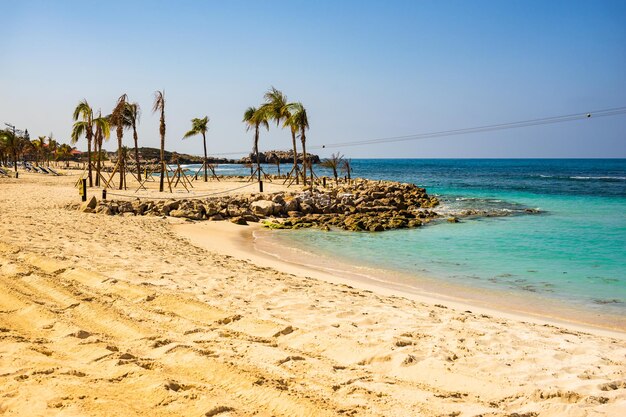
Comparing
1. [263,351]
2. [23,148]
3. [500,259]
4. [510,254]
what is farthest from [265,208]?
[23,148]

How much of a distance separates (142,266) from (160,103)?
73.5ft

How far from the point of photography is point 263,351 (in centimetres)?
497

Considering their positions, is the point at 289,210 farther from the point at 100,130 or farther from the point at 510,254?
the point at 100,130

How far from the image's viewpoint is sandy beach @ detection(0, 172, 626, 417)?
3.84 m

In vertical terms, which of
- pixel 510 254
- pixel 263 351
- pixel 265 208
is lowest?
pixel 510 254

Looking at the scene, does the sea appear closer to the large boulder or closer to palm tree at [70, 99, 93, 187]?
the large boulder

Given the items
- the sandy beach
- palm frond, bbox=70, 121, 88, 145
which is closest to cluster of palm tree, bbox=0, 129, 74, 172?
palm frond, bbox=70, 121, 88, 145

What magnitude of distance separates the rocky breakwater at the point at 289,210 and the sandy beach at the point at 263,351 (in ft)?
35.0

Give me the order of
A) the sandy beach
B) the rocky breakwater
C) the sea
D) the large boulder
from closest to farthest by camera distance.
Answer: the sandy beach < the sea < the rocky breakwater < the large boulder

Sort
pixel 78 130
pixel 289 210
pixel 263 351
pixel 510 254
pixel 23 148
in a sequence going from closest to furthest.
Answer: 1. pixel 263 351
2. pixel 510 254
3. pixel 289 210
4. pixel 78 130
5. pixel 23 148

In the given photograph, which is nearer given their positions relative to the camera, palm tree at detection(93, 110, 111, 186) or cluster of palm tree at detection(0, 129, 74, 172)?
palm tree at detection(93, 110, 111, 186)

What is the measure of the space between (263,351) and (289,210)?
58.7 ft

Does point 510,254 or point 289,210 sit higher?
point 289,210

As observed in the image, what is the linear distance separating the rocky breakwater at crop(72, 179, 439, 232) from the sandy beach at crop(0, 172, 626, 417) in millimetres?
10656
